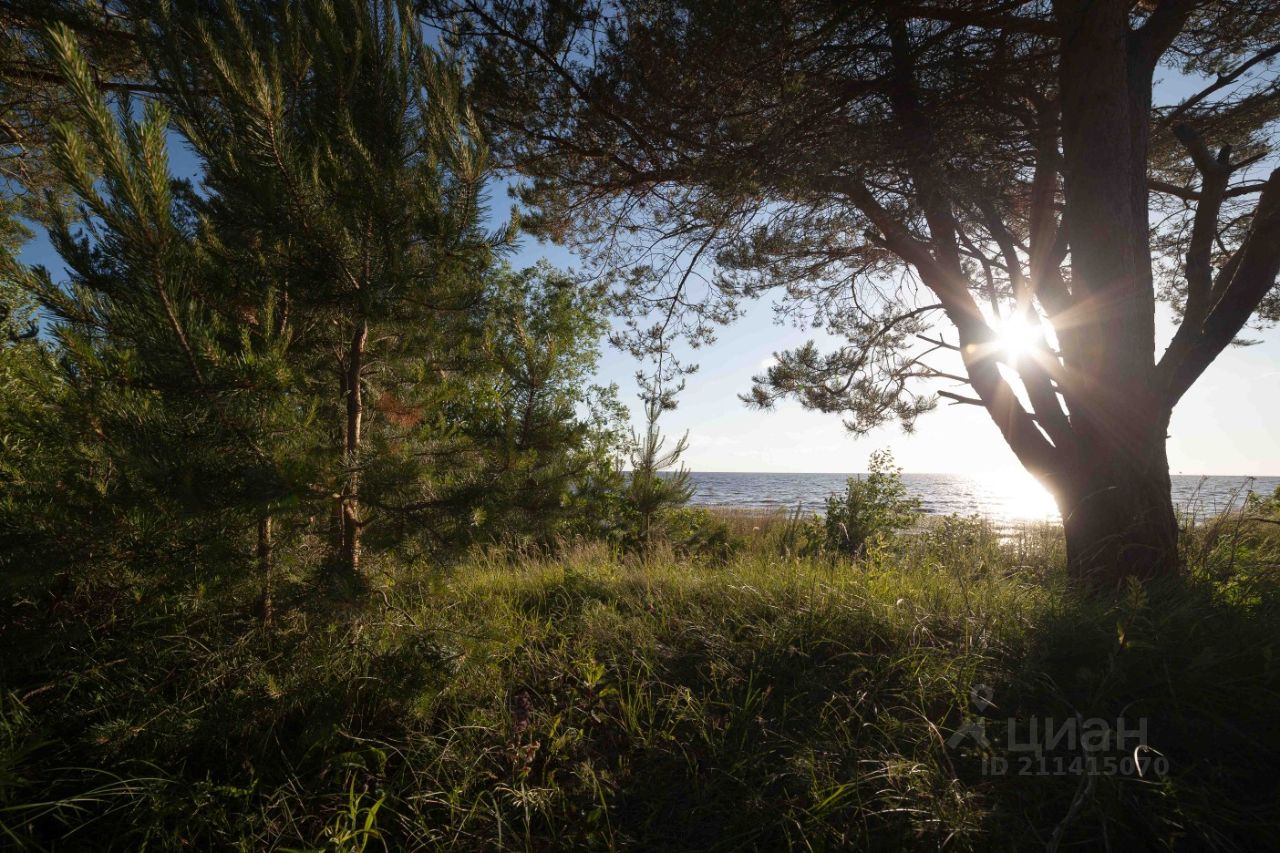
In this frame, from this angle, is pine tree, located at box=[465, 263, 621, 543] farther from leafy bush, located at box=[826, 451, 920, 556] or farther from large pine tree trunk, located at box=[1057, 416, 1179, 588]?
leafy bush, located at box=[826, 451, 920, 556]

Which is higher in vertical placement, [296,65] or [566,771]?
[296,65]

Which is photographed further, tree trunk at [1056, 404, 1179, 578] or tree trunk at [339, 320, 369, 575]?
→ tree trunk at [1056, 404, 1179, 578]

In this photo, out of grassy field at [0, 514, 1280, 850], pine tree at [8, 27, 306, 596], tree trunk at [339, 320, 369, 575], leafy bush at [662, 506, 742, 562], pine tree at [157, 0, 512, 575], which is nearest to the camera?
pine tree at [8, 27, 306, 596]

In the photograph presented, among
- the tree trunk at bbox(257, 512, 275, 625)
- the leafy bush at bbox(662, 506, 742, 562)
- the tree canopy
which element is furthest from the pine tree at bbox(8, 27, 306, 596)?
the leafy bush at bbox(662, 506, 742, 562)

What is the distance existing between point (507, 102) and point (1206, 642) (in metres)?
5.09

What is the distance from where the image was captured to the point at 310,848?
5.55 ft

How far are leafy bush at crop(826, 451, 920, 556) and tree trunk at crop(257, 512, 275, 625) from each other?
6.31 m

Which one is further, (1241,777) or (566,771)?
(566,771)

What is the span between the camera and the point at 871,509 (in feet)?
25.0

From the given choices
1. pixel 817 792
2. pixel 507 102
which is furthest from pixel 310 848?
pixel 507 102

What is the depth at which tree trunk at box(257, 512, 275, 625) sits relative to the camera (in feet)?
7.06

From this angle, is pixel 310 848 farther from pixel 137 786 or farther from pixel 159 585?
pixel 159 585


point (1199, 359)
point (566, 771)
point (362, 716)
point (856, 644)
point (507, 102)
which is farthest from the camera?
point (507, 102)

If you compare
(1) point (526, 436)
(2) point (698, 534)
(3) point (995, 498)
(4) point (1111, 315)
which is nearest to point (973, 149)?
(4) point (1111, 315)
